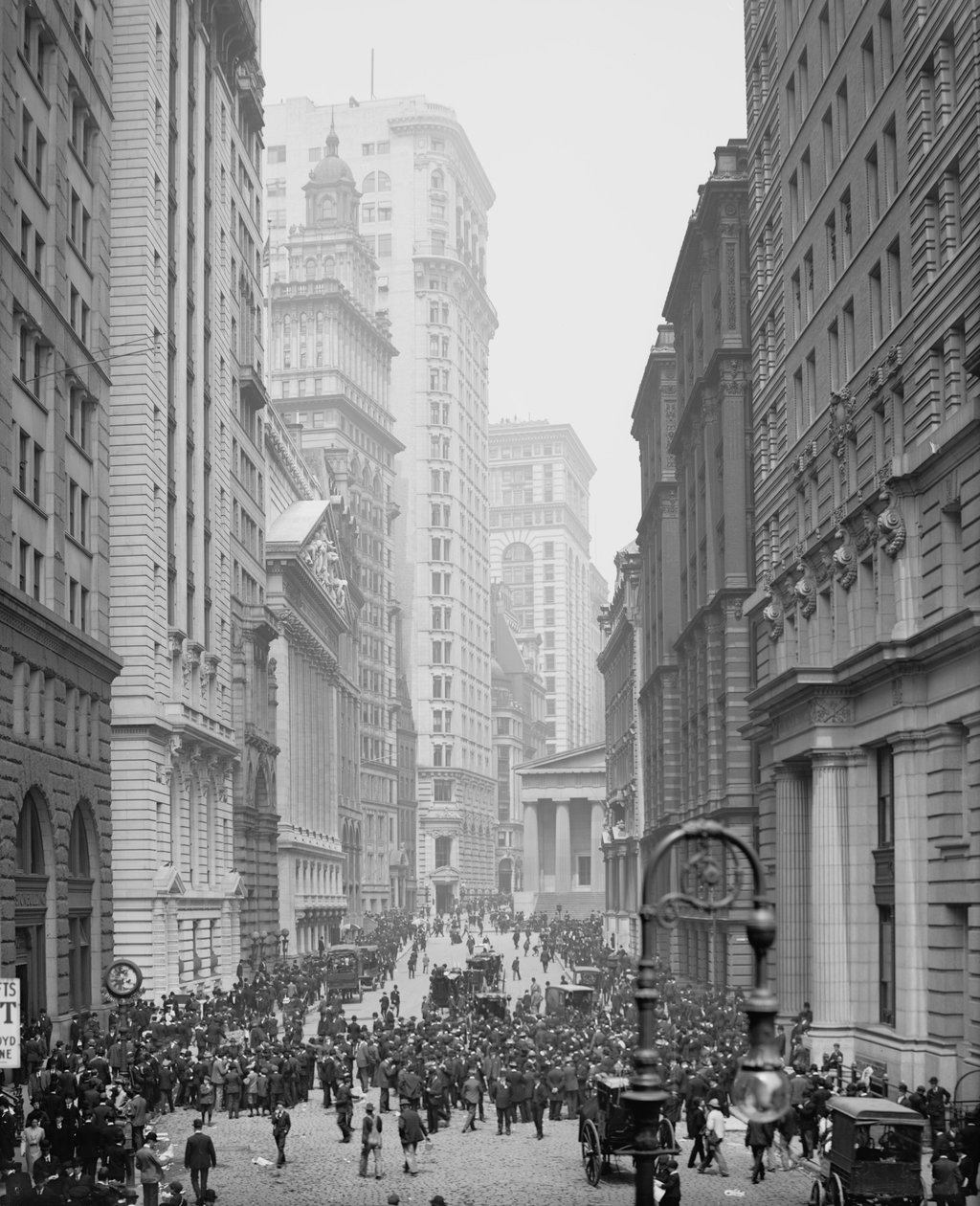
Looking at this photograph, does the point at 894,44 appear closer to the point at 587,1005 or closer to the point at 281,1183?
the point at 281,1183

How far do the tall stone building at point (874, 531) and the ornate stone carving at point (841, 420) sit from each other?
13 cm

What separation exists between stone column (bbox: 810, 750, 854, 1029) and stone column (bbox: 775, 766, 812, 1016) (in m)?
4.29

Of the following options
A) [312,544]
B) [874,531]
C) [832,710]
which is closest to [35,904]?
[832,710]

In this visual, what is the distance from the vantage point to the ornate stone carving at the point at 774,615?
5450 cm

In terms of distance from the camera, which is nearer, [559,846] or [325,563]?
[325,563]

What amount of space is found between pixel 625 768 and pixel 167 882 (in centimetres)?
6593

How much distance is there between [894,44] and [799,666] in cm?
1591

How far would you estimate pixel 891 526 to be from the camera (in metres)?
42.4

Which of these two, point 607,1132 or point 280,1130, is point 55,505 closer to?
point 280,1130

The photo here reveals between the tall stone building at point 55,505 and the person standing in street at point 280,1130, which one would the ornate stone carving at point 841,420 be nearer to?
the tall stone building at point 55,505

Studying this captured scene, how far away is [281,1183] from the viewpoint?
1328 inches

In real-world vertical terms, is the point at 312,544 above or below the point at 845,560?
above

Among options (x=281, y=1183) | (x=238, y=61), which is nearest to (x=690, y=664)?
(x=238, y=61)

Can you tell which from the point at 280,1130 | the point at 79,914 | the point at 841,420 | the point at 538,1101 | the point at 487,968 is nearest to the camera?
the point at 280,1130
